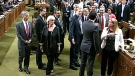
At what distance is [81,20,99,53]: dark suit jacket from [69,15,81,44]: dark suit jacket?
0.99 metres

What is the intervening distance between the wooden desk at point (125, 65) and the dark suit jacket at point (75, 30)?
1353 millimetres

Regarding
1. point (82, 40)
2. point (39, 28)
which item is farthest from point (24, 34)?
point (82, 40)

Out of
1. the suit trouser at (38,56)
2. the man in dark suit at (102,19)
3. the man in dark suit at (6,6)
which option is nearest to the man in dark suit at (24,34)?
the suit trouser at (38,56)

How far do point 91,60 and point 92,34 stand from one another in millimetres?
562

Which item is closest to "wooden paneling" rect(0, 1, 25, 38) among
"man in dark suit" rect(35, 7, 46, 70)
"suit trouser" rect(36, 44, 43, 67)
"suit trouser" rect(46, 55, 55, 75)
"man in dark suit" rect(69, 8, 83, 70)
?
"man in dark suit" rect(35, 7, 46, 70)

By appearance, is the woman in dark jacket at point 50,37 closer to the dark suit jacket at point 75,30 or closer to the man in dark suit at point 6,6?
the dark suit jacket at point 75,30

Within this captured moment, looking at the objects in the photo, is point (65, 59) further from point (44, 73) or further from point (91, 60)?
point (91, 60)

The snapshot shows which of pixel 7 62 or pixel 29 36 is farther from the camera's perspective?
pixel 7 62

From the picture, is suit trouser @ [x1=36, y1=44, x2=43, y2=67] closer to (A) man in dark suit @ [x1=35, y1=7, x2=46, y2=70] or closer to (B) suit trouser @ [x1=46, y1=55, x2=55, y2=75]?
(A) man in dark suit @ [x1=35, y1=7, x2=46, y2=70]

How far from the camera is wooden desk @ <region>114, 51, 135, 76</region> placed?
16.0 feet

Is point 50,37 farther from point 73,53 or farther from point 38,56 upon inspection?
point 73,53

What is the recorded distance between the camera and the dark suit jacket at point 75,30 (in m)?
6.56

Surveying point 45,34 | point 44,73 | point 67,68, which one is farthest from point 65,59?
point 45,34

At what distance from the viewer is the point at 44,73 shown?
655 cm
